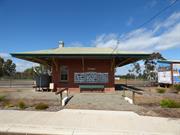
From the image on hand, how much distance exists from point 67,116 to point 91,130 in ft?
7.55

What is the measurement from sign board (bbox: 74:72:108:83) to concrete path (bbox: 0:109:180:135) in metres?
11.2

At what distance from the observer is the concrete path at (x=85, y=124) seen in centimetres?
695

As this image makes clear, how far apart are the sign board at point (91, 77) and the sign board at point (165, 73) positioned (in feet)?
37.7

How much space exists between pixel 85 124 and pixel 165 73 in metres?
24.7

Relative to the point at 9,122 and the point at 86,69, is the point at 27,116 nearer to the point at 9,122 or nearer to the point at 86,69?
the point at 9,122

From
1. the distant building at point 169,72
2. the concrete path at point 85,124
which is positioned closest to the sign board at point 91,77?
the concrete path at point 85,124

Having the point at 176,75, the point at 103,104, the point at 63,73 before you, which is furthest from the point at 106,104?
the point at 176,75

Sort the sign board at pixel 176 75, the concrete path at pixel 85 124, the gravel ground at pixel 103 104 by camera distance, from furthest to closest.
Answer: the sign board at pixel 176 75, the gravel ground at pixel 103 104, the concrete path at pixel 85 124

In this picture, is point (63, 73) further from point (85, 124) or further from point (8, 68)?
point (8, 68)

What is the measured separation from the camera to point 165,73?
3003 centimetres

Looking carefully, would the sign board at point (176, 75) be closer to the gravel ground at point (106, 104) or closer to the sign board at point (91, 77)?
the sign board at point (91, 77)

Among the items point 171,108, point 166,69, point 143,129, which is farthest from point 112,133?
point 166,69

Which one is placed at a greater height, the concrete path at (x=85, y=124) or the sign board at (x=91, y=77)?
the sign board at (x=91, y=77)

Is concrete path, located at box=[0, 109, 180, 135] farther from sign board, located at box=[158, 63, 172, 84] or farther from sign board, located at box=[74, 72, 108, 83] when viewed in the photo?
sign board, located at box=[158, 63, 172, 84]
